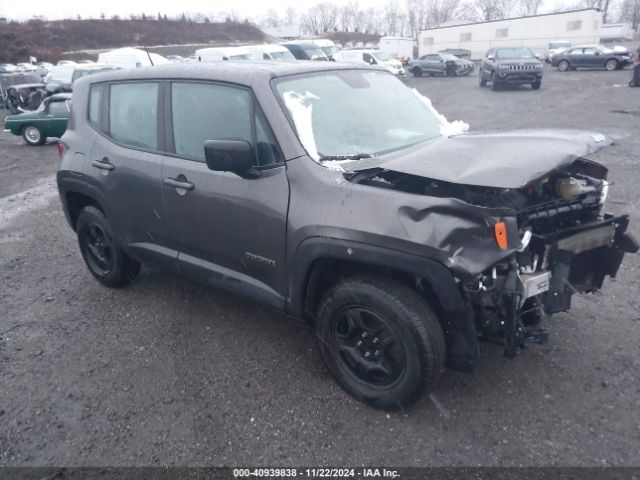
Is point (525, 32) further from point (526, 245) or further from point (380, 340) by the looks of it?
point (380, 340)

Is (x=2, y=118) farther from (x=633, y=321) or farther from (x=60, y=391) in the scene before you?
(x=633, y=321)

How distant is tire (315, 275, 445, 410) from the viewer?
2.62 meters

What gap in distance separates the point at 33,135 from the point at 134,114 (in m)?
11.7

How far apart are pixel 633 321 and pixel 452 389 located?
1630mm

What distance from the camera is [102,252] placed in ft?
15.0

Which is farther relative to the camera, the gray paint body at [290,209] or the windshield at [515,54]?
the windshield at [515,54]

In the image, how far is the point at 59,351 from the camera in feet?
12.2

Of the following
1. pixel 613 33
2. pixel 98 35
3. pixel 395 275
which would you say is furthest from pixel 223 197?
pixel 613 33

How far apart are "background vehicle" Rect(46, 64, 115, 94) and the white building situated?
3681cm

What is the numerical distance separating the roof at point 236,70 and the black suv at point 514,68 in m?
18.1

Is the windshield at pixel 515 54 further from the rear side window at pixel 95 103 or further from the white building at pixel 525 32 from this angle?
the white building at pixel 525 32

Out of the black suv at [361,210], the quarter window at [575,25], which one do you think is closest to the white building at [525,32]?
the quarter window at [575,25]

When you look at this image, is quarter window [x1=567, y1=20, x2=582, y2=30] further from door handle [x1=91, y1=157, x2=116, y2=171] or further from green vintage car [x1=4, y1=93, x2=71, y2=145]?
door handle [x1=91, y1=157, x2=116, y2=171]

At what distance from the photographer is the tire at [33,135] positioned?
1345 centimetres
